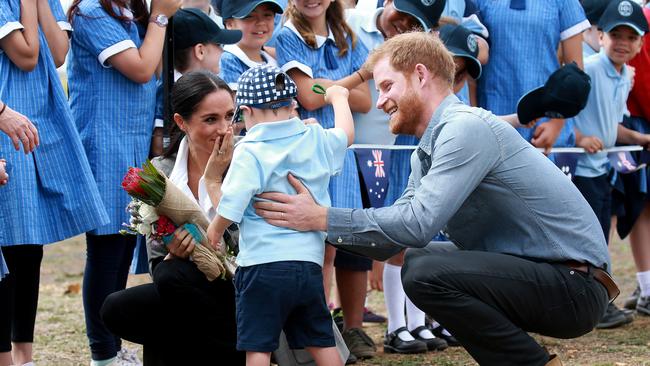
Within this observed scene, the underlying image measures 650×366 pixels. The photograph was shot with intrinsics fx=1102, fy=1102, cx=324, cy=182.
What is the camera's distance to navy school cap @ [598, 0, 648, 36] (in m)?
6.25

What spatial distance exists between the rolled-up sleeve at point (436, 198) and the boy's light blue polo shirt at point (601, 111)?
2.58 m

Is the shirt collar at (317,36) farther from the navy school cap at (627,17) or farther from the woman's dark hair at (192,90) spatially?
the navy school cap at (627,17)

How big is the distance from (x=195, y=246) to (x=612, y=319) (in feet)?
9.39

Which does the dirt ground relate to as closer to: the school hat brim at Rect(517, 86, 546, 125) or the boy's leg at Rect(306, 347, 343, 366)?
the school hat brim at Rect(517, 86, 546, 125)

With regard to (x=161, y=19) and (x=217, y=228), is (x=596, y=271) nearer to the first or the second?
(x=217, y=228)

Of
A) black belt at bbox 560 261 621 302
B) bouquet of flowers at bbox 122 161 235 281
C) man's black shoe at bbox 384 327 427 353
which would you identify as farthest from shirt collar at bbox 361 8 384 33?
black belt at bbox 560 261 621 302

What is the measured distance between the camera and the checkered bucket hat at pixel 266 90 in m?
3.76

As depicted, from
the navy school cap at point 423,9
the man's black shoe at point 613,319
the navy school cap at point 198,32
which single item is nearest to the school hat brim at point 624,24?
the navy school cap at point 423,9

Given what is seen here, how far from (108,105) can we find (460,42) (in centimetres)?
174

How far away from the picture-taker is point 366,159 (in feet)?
17.9

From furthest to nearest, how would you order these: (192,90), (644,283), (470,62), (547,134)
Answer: (644,283)
(547,134)
(470,62)
(192,90)

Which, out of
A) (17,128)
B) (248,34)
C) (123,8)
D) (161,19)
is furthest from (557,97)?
(17,128)

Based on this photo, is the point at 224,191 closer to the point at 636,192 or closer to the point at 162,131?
the point at 162,131

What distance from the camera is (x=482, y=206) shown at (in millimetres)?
3904
